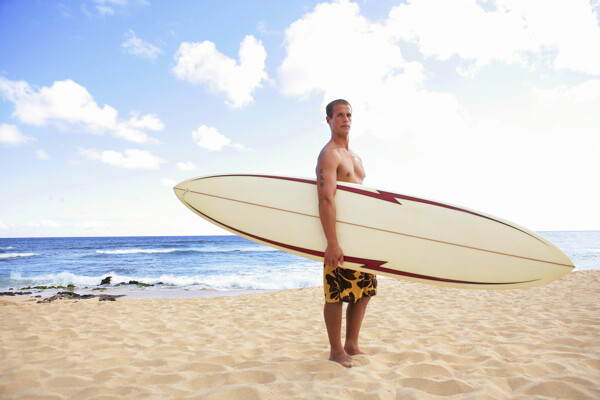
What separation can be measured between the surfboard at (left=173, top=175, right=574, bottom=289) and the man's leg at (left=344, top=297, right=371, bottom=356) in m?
0.27

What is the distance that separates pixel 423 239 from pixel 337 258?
800 mm

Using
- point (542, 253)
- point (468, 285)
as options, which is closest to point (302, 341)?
point (468, 285)

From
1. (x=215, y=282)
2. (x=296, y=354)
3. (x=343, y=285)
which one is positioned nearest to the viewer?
(x=343, y=285)

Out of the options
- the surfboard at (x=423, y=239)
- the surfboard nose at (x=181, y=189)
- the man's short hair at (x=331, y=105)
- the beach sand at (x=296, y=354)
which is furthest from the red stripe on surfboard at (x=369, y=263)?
the man's short hair at (x=331, y=105)

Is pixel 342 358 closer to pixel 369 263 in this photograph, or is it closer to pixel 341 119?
pixel 369 263

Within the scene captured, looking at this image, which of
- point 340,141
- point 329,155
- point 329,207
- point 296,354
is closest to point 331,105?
point 340,141

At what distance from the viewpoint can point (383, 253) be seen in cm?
221

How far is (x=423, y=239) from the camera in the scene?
2.30 metres

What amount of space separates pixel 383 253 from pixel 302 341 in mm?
983

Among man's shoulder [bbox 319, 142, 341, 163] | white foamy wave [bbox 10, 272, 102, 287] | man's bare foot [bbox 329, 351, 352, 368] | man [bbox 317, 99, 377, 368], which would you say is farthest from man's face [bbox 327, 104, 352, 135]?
white foamy wave [bbox 10, 272, 102, 287]

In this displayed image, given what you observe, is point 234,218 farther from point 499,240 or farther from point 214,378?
point 499,240

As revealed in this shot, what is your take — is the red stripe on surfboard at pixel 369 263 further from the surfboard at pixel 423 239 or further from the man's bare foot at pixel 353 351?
the man's bare foot at pixel 353 351

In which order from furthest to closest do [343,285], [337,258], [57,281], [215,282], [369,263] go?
[57,281] < [215,282] < [369,263] < [343,285] < [337,258]

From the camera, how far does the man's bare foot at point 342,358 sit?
1935 millimetres
